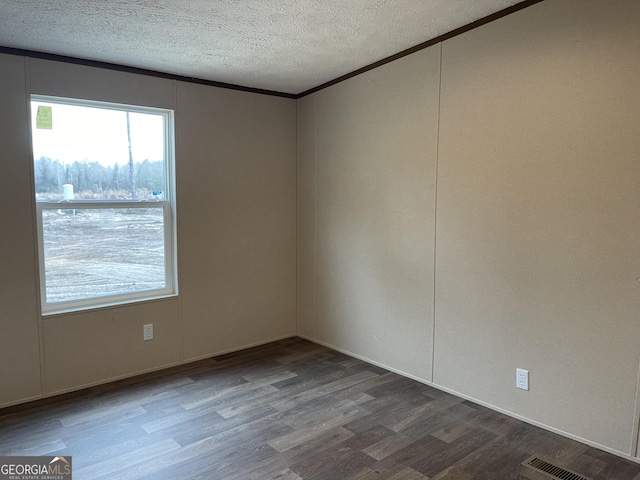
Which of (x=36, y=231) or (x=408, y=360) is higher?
(x=36, y=231)

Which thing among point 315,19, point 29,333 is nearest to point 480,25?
point 315,19

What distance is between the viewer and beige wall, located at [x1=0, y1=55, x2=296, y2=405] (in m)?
2.99

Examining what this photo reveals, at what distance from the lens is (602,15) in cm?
226

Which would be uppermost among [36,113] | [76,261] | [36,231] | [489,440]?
[36,113]

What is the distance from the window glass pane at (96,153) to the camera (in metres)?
3.13

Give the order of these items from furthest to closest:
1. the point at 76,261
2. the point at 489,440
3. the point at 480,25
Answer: the point at 76,261 → the point at 480,25 → the point at 489,440

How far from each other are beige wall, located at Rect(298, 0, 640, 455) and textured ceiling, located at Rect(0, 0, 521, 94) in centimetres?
33

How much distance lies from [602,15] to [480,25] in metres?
0.70

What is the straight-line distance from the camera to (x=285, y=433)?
2627 millimetres

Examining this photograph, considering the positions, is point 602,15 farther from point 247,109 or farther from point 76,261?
point 76,261

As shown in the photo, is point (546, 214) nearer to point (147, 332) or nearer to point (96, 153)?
point (147, 332)

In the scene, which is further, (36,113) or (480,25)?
(36,113)

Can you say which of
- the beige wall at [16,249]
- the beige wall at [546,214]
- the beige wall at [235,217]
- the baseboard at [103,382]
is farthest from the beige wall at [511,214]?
the beige wall at [16,249]

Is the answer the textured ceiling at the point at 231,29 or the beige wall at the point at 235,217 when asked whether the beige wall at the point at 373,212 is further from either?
the textured ceiling at the point at 231,29
